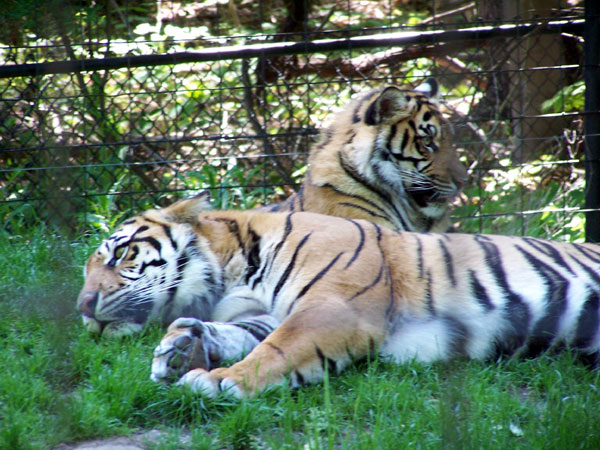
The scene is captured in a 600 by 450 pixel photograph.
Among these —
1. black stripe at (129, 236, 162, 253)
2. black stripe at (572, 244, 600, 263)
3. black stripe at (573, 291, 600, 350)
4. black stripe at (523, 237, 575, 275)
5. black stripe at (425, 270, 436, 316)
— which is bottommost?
black stripe at (573, 291, 600, 350)

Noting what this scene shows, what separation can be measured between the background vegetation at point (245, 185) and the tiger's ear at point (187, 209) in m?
0.48

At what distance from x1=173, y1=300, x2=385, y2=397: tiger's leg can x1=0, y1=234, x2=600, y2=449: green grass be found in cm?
5

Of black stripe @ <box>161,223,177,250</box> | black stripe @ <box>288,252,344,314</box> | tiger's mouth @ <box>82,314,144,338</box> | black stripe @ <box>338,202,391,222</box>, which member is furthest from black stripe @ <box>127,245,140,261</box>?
black stripe @ <box>338,202,391,222</box>

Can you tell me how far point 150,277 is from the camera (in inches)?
116

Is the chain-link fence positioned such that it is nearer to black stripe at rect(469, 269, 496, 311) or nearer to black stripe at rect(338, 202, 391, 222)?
black stripe at rect(338, 202, 391, 222)

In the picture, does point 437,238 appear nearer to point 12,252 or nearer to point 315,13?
point 12,252

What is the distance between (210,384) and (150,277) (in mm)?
794

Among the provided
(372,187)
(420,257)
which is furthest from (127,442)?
(372,187)

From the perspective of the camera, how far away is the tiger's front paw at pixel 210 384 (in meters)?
2.28

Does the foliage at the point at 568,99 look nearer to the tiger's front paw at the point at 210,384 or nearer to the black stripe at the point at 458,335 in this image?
the black stripe at the point at 458,335

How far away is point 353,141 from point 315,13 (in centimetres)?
355

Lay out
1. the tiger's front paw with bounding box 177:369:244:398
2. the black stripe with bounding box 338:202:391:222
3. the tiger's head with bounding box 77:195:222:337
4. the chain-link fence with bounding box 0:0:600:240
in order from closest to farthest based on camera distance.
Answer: the tiger's front paw with bounding box 177:369:244:398 → the tiger's head with bounding box 77:195:222:337 → the black stripe with bounding box 338:202:391:222 → the chain-link fence with bounding box 0:0:600:240

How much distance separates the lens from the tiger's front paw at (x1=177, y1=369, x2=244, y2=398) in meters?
2.28

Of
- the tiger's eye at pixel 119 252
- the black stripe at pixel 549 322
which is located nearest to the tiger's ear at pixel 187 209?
the tiger's eye at pixel 119 252
